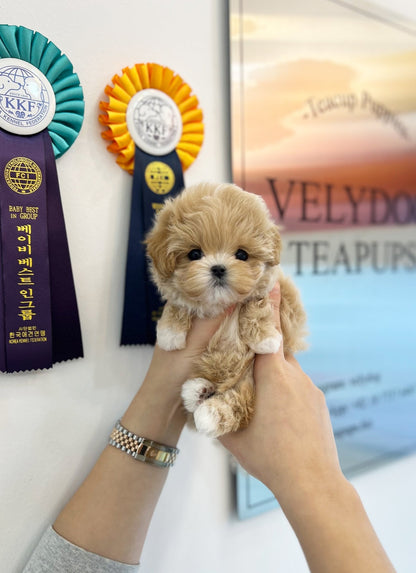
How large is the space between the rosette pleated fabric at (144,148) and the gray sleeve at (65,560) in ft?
1.53

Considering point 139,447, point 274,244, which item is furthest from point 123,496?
point 274,244

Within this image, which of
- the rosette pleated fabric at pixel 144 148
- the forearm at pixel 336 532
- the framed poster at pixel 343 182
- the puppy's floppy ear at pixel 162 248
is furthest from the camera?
the framed poster at pixel 343 182

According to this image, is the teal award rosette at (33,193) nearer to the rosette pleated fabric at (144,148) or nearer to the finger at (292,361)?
the rosette pleated fabric at (144,148)

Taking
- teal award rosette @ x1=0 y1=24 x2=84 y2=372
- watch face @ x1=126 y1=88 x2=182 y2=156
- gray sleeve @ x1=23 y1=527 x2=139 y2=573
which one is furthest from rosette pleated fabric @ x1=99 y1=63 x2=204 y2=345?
gray sleeve @ x1=23 y1=527 x2=139 y2=573

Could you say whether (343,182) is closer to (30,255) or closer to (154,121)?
(154,121)

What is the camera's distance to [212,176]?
1.29m

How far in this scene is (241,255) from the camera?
85 centimetres

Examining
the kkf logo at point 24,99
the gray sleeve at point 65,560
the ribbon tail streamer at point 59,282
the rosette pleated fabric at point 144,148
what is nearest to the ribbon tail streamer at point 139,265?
the rosette pleated fabric at point 144,148

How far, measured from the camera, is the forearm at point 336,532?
757 millimetres

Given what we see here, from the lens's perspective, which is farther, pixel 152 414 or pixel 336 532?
pixel 152 414

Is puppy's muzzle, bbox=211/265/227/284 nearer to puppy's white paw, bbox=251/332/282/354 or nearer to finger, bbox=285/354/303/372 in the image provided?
puppy's white paw, bbox=251/332/282/354

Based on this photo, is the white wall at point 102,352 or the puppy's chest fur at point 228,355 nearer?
the puppy's chest fur at point 228,355

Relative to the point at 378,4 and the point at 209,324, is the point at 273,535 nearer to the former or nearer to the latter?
the point at 209,324

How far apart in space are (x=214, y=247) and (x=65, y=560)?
0.75m
